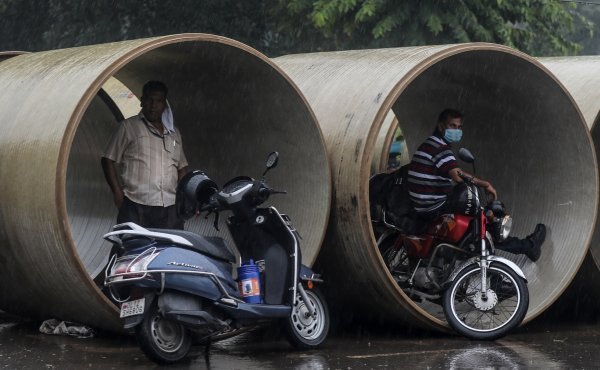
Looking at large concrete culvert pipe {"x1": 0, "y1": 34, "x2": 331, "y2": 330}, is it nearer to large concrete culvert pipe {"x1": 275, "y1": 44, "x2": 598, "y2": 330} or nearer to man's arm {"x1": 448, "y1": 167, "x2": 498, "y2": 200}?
large concrete culvert pipe {"x1": 275, "y1": 44, "x2": 598, "y2": 330}

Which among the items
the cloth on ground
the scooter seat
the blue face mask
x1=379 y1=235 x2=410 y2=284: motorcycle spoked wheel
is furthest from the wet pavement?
the blue face mask

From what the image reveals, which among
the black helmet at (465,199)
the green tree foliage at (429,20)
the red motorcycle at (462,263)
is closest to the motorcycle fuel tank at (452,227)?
the red motorcycle at (462,263)

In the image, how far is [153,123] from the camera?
11547 millimetres

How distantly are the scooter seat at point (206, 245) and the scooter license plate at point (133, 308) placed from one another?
1.76 ft

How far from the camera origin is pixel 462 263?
11.6 m

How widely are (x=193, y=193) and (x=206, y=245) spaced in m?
0.43

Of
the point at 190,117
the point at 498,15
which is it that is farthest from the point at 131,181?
the point at 498,15

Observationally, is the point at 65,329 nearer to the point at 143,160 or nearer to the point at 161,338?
the point at 143,160

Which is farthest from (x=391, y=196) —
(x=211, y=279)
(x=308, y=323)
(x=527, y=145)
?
(x=211, y=279)

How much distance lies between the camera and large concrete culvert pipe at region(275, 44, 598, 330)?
1113 cm

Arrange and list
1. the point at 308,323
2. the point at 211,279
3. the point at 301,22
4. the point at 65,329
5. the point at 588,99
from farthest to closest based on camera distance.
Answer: the point at 301,22 < the point at 588,99 < the point at 65,329 < the point at 308,323 < the point at 211,279

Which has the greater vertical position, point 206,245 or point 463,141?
point 463,141

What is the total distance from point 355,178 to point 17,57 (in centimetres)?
344

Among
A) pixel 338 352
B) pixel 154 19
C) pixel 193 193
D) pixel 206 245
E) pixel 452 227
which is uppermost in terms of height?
pixel 154 19
